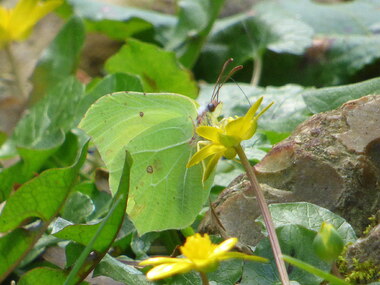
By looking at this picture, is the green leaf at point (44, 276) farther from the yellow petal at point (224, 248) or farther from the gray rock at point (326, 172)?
the yellow petal at point (224, 248)

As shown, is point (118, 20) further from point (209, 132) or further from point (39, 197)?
point (209, 132)

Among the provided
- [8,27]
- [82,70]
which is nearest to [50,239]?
[8,27]

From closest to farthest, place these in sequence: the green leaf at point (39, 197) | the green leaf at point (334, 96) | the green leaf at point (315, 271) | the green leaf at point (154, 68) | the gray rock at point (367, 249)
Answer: the green leaf at point (315, 271), the gray rock at point (367, 249), the green leaf at point (39, 197), the green leaf at point (334, 96), the green leaf at point (154, 68)

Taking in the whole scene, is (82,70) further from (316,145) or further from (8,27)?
(316,145)

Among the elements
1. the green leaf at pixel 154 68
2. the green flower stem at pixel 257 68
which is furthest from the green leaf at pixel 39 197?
the green flower stem at pixel 257 68

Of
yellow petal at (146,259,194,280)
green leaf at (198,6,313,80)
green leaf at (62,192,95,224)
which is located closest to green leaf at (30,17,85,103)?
green leaf at (198,6,313,80)

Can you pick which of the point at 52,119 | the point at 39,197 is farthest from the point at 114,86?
the point at 39,197
